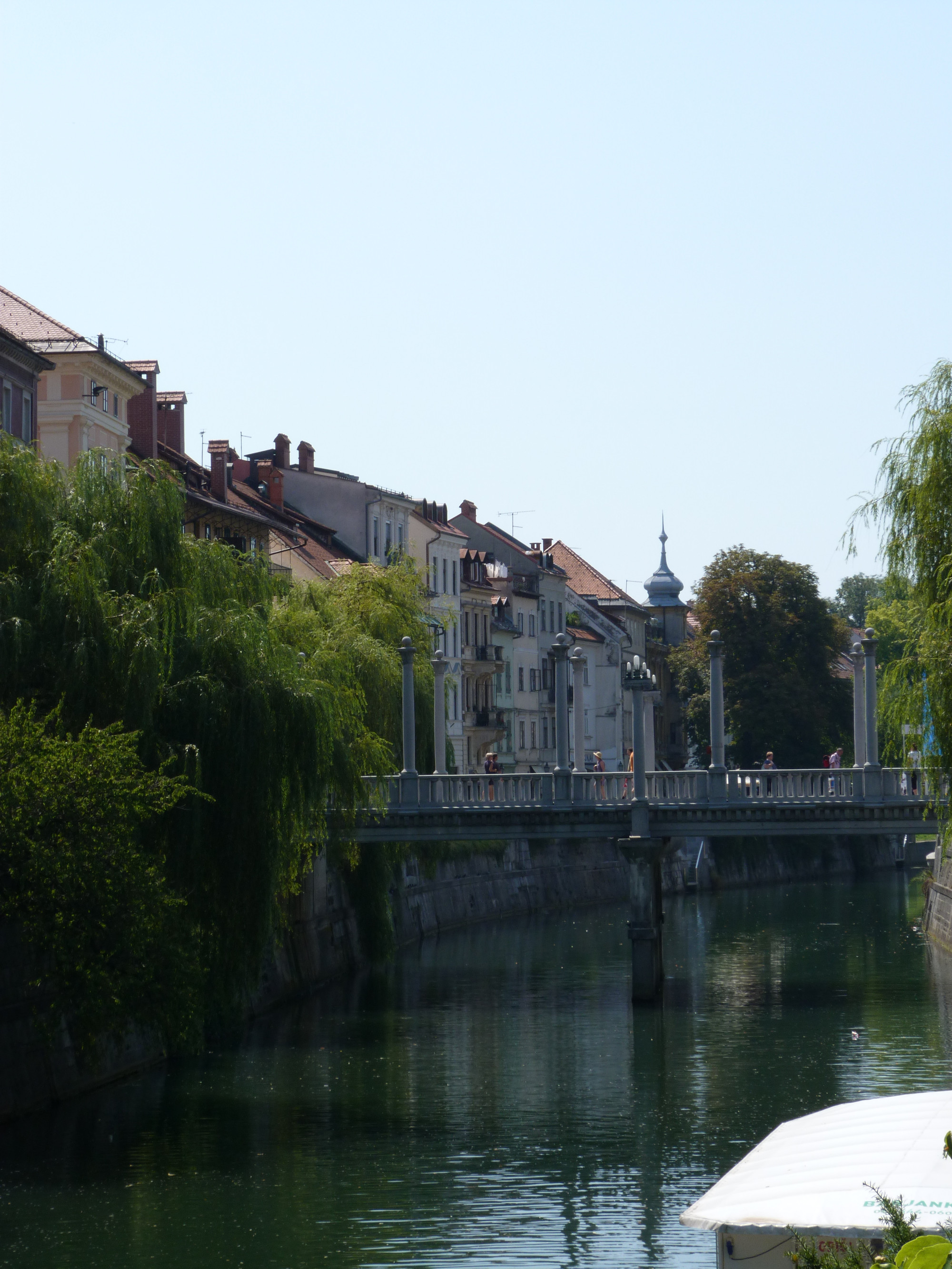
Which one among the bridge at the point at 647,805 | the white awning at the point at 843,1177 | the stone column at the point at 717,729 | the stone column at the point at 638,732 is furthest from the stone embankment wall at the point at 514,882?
the white awning at the point at 843,1177

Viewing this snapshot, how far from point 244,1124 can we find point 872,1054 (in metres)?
11.8

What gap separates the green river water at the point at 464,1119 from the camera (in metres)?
23.5

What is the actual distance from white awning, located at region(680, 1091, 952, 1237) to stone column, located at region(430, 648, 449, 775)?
37.1 m

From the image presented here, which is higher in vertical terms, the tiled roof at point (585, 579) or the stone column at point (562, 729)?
the tiled roof at point (585, 579)

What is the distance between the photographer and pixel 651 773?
47594 mm

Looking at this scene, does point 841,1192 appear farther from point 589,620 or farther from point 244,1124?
point 589,620

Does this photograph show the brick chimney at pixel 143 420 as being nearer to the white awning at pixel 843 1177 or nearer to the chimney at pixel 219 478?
the chimney at pixel 219 478

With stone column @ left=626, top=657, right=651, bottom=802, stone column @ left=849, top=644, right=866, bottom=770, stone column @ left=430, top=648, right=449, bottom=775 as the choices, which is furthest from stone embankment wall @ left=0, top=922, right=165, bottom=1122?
stone column @ left=430, top=648, right=449, bottom=775

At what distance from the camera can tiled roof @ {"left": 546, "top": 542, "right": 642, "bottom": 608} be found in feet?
427

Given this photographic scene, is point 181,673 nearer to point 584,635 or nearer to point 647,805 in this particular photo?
point 647,805

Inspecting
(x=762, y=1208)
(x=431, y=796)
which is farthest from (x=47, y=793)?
(x=431, y=796)

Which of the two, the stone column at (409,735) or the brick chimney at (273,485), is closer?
the stone column at (409,735)

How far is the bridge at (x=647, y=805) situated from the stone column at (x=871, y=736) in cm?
3

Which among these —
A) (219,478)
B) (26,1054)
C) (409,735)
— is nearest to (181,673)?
(26,1054)
